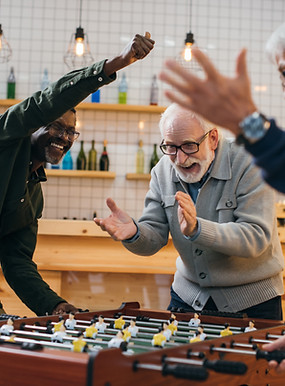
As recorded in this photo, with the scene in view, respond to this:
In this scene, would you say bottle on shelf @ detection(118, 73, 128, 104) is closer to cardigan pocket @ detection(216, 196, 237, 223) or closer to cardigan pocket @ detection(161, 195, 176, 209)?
cardigan pocket @ detection(161, 195, 176, 209)

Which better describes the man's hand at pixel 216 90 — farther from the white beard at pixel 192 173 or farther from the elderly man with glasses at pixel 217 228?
the white beard at pixel 192 173

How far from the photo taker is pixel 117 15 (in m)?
Result: 5.72

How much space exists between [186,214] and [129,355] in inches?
37.7

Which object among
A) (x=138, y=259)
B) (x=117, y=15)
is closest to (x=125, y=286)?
(x=138, y=259)

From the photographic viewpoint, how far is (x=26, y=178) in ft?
7.75

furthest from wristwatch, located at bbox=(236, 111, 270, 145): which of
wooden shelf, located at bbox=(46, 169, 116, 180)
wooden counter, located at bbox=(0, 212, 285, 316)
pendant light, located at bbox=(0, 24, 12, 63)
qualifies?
pendant light, located at bbox=(0, 24, 12, 63)

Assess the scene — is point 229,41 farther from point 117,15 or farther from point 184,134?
point 184,134

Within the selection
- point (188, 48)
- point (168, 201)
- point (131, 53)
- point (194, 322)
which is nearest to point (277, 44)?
point (131, 53)

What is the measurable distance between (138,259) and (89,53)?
7.96 ft

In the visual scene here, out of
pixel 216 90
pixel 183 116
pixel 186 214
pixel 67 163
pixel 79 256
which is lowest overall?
pixel 79 256

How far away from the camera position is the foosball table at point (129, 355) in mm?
1101

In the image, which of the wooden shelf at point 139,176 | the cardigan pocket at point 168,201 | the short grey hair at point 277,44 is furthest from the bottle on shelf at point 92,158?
the short grey hair at point 277,44

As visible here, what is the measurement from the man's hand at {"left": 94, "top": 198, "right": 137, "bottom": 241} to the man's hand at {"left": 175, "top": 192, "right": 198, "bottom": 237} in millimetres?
282

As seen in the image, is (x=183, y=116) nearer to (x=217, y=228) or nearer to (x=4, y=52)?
(x=217, y=228)
